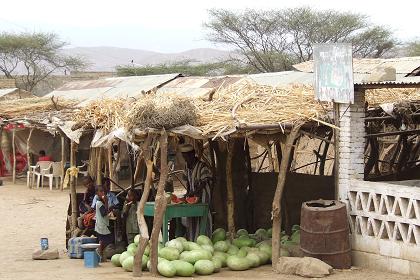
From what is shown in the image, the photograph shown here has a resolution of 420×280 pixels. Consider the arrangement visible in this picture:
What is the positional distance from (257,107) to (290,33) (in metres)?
32.1

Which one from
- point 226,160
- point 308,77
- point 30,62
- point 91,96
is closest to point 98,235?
point 226,160

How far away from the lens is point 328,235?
9711mm

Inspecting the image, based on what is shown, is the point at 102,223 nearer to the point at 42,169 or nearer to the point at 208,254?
the point at 208,254

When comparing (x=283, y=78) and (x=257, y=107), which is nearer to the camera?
(x=257, y=107)

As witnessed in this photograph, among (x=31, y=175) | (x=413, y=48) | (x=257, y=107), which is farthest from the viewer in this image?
(x=413, y=48)

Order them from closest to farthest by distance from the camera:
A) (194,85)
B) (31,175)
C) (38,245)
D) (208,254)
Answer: (208,254), (38,245), (194,85), (31,175)

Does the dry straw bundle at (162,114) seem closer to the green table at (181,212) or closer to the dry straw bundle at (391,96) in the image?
the green table at (181,212)

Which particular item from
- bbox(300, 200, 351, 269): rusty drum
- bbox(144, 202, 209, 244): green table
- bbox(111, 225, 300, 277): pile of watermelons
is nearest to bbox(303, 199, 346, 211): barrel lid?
bbox(300, 200, 351, 269): rusty drum

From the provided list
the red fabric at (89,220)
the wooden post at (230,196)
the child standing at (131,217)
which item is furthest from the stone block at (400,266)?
the red fabric at (89,220)

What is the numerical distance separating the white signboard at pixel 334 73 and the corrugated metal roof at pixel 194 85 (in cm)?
971

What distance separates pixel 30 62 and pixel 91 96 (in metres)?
25.9

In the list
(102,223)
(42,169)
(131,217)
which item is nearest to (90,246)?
(102,223)

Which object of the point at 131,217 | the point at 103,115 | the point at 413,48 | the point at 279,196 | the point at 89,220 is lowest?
the point at 89,220

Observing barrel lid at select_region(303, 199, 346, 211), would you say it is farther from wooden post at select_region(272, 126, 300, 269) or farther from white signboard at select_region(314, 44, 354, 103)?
white signboard at select_region(314, 44, 354, 103)
